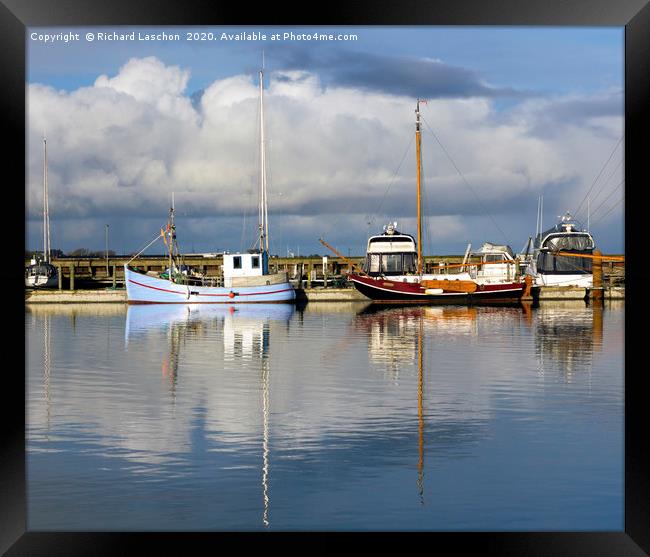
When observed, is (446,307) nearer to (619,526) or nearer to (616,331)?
(616,331)

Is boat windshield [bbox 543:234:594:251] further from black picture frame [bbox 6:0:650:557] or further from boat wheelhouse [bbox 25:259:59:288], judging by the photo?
black picture frame [bbox 6:0:650:557]

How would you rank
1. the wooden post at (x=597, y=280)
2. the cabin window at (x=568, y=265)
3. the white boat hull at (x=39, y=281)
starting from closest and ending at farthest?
A: the wooden post at (x=597, y=280)
the cabin window at (x=568, y=265)
the white boat hull at (x=39, y=281)

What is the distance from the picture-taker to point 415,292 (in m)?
67.3

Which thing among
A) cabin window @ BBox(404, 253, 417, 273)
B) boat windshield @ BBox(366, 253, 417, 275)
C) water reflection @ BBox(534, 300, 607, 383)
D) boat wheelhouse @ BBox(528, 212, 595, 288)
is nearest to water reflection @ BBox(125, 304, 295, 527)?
water reflection @ BBox(534, 300, 607, 383)

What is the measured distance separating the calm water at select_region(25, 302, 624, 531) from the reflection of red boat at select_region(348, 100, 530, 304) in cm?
3375

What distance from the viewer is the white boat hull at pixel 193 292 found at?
68625mm

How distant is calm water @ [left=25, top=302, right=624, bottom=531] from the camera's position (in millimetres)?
10398

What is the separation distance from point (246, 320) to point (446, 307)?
821 inches

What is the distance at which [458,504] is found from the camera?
10.6 metres

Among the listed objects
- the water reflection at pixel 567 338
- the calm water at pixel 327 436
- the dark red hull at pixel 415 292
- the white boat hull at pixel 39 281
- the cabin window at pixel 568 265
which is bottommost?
the calm water at pixel 327 436

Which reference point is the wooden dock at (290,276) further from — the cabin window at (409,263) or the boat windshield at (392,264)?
the cabin window at (409,263)
